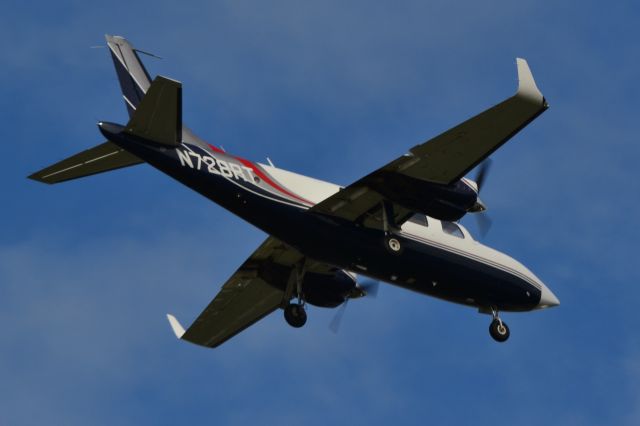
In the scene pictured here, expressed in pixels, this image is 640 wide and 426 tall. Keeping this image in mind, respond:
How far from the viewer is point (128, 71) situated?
3959 centimetres

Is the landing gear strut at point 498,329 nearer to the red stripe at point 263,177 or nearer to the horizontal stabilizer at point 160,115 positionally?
the red stripe at point 263,177

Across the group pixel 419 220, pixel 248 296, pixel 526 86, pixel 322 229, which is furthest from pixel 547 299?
pixel 526 86

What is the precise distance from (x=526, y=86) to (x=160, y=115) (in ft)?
33.5

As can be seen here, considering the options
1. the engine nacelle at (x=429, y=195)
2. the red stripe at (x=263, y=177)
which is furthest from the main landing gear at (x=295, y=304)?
the engine nacelle at (x=429, y=195)

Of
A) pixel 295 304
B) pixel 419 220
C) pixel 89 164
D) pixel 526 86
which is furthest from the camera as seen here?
pixel 295 304

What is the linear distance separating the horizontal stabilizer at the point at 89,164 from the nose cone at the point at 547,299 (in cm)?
1479

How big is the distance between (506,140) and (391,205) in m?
4.37

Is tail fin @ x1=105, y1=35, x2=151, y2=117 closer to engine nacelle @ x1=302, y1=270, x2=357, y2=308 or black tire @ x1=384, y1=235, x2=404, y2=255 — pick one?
engine nacelle @ x1=302, y1=270, x2=357, y2=308

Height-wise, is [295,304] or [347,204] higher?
[347,204]

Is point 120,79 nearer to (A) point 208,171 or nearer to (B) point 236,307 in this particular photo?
(A) point 208,171

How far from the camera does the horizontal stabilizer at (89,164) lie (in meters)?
37.0

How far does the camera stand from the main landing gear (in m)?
40.9

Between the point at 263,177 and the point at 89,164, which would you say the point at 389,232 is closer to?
the point at 263,177

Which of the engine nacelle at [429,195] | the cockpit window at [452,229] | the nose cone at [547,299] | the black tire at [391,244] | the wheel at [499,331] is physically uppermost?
the engine nacelle at [429,195]
